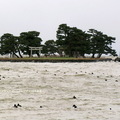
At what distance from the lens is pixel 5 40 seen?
73375mm

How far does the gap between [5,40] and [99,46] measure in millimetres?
23387

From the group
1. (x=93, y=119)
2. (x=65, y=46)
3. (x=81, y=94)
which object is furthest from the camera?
(x=65, y=46)

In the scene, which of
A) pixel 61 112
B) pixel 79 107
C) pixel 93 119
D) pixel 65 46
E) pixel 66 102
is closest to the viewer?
pixel 93 119

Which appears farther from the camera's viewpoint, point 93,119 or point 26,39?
point 26,39

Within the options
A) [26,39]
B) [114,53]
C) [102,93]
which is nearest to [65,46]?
[26,39]

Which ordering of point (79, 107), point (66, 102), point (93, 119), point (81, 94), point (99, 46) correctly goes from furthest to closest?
point (99, 46), point (81, 94), point (66, 102), point (79, 107), point (93, 119)

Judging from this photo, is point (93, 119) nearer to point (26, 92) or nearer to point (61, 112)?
point (61, 112)

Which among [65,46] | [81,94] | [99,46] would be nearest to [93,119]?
[81,94]

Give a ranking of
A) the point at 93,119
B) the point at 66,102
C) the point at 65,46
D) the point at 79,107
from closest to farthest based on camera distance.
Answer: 1. the point at 93,119
2. the point at 79,107
3. the point at 66,102
4. the point at 65,46

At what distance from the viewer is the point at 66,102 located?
1172 cm

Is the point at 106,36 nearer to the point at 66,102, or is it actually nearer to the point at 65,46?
the point at 65,46

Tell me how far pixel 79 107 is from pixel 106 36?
73021mm

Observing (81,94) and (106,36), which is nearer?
(81,94)

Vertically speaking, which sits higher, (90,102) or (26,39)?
(26,39)
